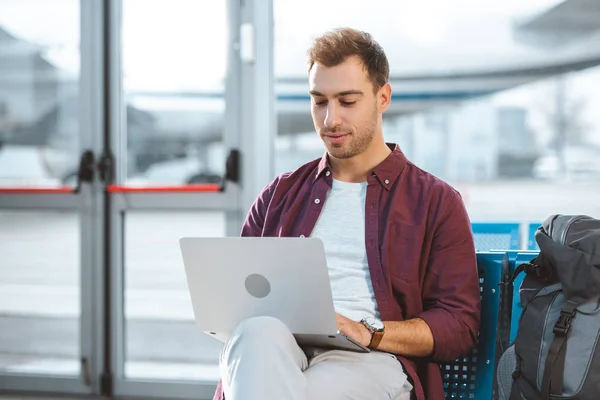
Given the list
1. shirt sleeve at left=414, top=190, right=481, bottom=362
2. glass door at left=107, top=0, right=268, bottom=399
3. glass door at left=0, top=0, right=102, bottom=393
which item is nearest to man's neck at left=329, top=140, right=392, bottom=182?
shirt sleeve at left=414, top=190, right=481, bottom=362

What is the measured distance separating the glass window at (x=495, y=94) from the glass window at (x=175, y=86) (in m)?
2.72

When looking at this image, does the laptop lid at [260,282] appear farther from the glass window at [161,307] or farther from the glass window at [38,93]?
the glass window at [38,93]

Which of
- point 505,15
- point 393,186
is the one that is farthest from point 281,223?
point 505,15

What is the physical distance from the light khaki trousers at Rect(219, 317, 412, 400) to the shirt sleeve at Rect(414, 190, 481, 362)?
0.13 metres

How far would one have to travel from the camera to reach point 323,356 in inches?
68.2

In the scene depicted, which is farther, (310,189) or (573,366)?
(310,189)

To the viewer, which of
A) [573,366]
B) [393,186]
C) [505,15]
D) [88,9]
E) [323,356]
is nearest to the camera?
[573,366]

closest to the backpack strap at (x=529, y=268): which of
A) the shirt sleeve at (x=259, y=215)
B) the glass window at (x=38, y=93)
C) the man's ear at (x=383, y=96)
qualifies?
the man's ear at (x=383, y=96)

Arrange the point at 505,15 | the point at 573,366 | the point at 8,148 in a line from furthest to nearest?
the point at 505,15 → the point at 8,148 → the point at 573,366

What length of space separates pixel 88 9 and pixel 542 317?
2.60m

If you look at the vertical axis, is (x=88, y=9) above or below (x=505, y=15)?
below

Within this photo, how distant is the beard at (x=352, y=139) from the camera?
1.98 meters

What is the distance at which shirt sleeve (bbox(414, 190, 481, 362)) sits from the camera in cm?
173

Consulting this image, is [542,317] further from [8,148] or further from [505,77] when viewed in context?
[505,77]
